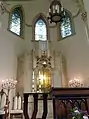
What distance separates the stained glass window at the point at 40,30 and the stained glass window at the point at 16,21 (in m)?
1.00

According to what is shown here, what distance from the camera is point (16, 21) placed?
11.2 meters

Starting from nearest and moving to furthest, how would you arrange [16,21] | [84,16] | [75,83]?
[75,83] → [84,16] → [16,21]

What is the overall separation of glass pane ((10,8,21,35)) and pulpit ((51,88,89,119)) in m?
7.26

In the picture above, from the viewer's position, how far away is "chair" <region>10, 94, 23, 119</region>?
27.1ft

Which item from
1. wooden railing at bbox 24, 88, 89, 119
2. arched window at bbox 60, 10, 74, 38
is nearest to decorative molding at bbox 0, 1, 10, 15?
arched window at bbox 60, 10, 74, 38

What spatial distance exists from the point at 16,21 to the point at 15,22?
0.12m

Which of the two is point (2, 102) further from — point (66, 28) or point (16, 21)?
point (66, 28)

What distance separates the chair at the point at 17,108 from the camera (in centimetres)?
826

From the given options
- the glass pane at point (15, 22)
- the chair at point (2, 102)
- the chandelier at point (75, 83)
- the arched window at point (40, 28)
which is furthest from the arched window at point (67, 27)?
the chair at point (2, 102)

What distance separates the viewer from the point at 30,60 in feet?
31.5

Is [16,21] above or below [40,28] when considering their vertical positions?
above

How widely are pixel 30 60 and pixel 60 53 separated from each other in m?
1.67

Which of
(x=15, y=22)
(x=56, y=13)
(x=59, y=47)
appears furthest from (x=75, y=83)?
(x=15, y=22)

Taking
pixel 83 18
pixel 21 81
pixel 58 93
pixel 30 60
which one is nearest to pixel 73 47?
pixel 83 18
